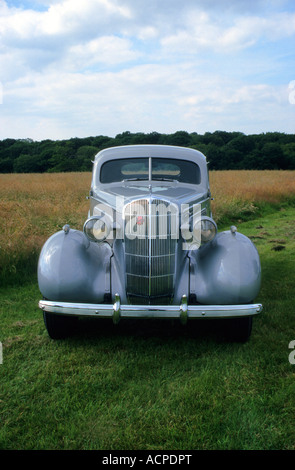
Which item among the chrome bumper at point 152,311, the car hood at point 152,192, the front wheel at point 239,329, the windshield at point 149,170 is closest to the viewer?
the chrome bumper at point 152,311

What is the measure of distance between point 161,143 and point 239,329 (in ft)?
132

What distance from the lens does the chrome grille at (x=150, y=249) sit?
285cm

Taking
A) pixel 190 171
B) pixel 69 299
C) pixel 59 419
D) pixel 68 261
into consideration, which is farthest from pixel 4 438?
pixel 190 171

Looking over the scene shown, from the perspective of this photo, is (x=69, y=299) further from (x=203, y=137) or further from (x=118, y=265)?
(x=203, y=137)

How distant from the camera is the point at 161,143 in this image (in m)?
41.6

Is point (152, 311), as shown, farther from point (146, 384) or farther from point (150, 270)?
point (146, 384)

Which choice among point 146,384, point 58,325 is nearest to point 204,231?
point 146,384

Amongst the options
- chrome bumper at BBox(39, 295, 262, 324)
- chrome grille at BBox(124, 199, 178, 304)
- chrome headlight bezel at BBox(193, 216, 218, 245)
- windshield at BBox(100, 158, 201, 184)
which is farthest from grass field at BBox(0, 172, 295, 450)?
windshield at BBox(100, 158, 201, 184)

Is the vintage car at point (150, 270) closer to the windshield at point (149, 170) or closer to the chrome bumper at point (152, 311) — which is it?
the chrome bumper at point (152, 311)

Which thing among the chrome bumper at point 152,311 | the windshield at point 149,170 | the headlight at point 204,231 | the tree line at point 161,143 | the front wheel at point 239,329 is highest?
the tree line at point 161,143

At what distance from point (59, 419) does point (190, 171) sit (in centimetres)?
314

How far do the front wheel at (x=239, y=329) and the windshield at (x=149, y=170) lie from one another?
1863 mm

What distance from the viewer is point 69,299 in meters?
2.96

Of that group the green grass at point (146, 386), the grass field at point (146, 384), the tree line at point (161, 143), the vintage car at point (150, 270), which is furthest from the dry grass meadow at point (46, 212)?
the tree line at point (161, 143)
